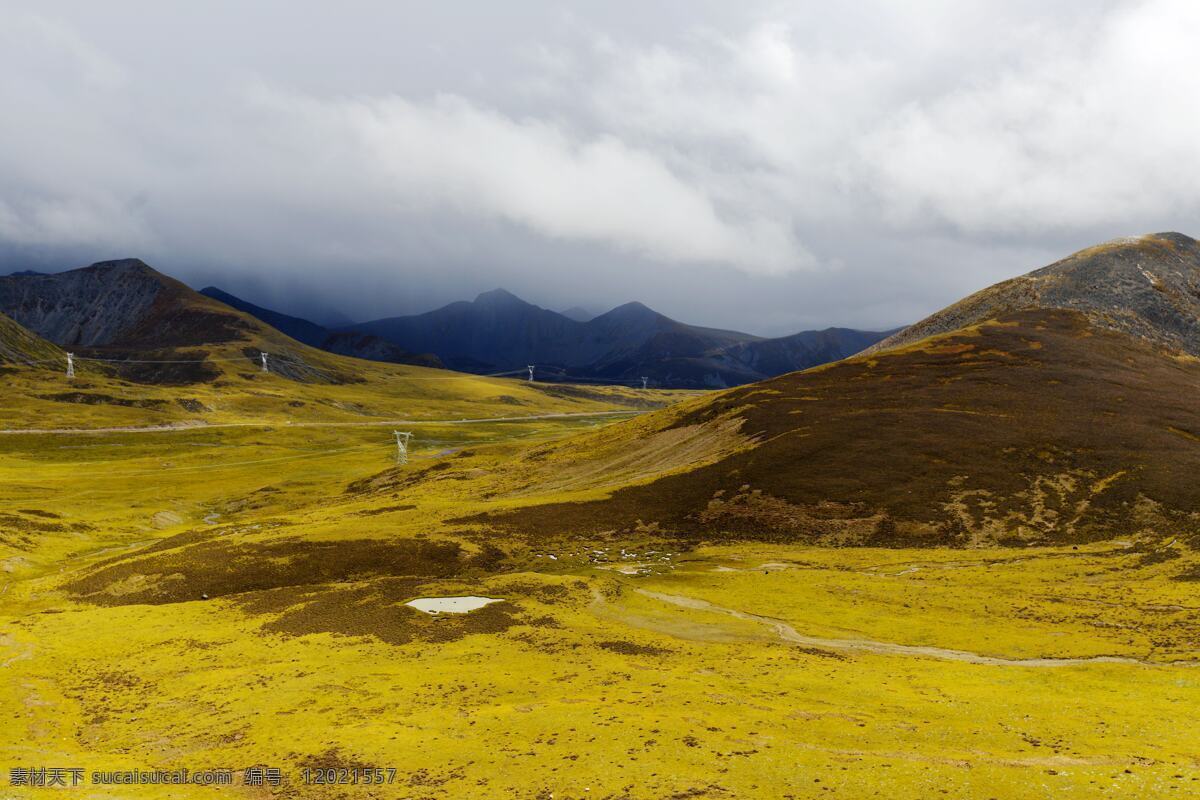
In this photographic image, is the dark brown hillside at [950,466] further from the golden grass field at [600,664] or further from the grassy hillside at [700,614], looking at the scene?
the golden grass field at [600,664]

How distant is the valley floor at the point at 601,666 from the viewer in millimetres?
28641

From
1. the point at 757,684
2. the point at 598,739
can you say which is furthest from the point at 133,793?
the point at 757,684

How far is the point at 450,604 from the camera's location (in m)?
59.3

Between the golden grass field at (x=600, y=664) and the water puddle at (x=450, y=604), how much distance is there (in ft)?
5.01

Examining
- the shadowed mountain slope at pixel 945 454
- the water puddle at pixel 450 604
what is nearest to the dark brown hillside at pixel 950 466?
the shadowed mountain slope at pixel 945 454

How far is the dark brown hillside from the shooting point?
81250 millimetres

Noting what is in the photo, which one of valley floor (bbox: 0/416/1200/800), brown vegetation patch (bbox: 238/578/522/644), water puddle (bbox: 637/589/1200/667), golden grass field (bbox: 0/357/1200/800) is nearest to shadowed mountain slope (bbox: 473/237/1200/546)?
golden grass field (bbox: 0/357/1200/800)

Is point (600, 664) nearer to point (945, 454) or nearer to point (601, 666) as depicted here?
point (601, 666)

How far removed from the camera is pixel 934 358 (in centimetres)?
14075

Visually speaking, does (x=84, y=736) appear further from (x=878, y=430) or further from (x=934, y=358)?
(x=934, y=358)

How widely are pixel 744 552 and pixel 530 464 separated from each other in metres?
66.5

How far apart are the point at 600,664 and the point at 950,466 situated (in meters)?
68.4

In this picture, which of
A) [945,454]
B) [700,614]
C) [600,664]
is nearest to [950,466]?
[945,454]

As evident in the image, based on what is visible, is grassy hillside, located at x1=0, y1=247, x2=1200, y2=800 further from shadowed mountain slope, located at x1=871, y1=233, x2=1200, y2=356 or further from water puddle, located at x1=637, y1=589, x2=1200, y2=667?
shadowed mountain slope, located at x1=871, y1=233, x2=1200, y2=356
